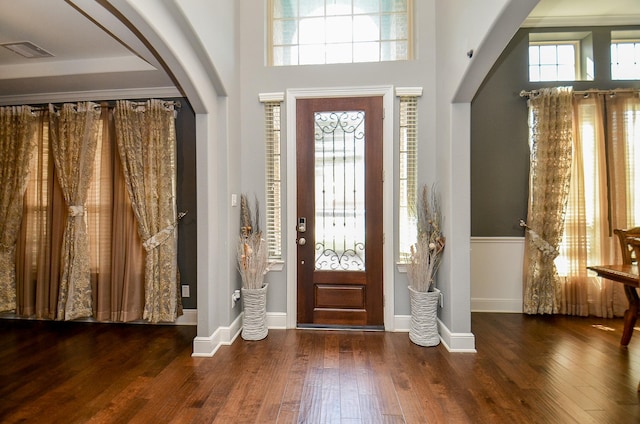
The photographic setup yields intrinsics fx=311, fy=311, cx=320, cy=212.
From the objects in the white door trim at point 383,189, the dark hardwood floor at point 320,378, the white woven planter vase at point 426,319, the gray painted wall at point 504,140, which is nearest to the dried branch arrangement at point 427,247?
the white woven planter vase at point 426,319

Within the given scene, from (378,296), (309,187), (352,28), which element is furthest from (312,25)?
(378,296)

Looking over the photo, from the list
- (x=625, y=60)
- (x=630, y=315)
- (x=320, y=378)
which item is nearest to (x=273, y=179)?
(x=320, y=378)

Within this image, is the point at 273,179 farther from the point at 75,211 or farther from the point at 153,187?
the point at 75,211

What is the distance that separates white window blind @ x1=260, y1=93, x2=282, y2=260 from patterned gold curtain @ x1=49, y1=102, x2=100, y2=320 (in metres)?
1.91

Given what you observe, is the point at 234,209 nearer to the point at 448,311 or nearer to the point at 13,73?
the point at 448,311

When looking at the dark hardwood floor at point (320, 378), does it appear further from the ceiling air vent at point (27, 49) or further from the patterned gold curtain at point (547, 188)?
the ceiling air vent at point (27, 49)

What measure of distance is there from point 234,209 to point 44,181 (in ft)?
7.84

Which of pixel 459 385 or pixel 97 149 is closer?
pixel 459 385

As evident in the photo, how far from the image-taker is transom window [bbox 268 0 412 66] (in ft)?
11.1

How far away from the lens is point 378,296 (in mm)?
3305

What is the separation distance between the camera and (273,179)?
3375 millimetres

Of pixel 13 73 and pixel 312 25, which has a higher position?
pixel 312 25

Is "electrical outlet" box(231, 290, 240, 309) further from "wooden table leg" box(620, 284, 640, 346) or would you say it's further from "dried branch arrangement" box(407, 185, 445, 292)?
"wooden table leg" box(620, 284, 640, 346)

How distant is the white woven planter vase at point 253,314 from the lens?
303 centimetres
